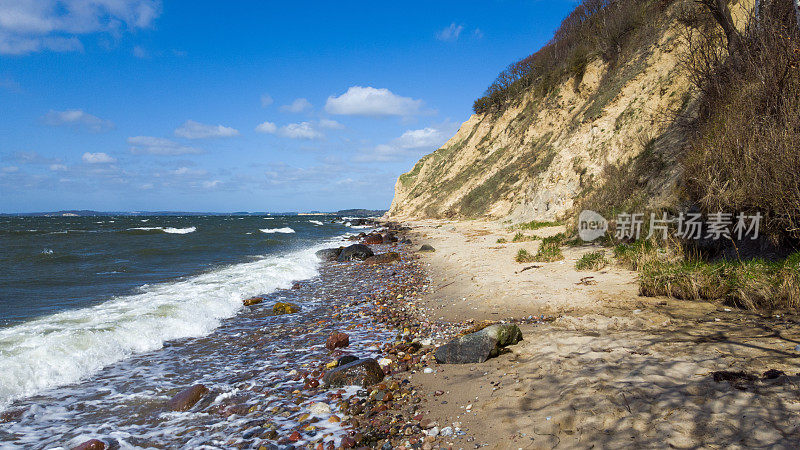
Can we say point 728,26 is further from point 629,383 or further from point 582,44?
point 582,44

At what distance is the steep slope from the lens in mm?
13734

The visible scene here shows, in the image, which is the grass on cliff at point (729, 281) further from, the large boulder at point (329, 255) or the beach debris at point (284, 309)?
the large boulder at point (329, 255)

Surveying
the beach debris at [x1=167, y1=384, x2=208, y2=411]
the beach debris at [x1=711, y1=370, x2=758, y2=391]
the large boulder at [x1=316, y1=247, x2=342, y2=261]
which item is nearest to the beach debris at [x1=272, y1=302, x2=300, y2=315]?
the beach debris at [x1=167, y1=384, x2=208, y2=411]

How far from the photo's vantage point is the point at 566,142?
76.9ft

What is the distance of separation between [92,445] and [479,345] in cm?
485

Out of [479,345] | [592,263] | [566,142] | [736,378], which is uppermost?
[566,142]

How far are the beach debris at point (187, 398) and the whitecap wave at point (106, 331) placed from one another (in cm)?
244

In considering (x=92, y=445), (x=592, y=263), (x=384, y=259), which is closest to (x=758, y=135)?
(x=592, y=263)

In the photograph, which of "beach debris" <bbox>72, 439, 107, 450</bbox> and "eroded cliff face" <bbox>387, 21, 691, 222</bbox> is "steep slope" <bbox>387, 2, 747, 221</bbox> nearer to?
"eroded cliff face" <bbox>387, 21, 691, 222</bbox>

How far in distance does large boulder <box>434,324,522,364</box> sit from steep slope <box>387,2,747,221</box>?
654cm

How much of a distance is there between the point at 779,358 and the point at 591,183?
16614mm

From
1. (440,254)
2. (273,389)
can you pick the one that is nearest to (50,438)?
(273,389)

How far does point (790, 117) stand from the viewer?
19.3 ft

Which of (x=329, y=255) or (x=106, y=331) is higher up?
(x=329, y=255)
